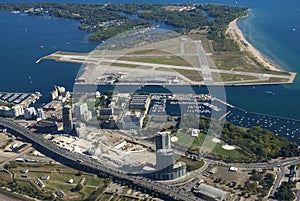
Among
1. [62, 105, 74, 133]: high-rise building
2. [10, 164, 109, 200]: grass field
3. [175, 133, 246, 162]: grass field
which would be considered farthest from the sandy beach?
[10, 164, 109, 200]: grass field

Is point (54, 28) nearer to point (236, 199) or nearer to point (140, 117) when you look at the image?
point (140, 117)

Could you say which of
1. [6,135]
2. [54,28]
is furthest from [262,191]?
[54,28]

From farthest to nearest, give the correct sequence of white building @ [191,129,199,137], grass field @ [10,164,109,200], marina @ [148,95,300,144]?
1. marina @ [148,95,300,144]
2. white building @ [191,129,199,137]
3. grass field @ [10,164,109,200]

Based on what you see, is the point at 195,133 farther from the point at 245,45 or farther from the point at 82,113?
the point at 245,45

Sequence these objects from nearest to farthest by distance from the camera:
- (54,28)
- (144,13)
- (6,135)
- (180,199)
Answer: (180,199) < (6,135) < (54,28) < (144,13)

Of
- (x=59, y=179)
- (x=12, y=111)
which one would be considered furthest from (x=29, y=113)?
(x=59, y=179)

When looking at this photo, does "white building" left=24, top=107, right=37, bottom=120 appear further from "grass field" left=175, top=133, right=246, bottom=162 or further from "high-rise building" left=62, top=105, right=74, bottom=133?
"grass field" left=175, top=133, right=246, bottom=162

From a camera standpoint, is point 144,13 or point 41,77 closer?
point 41,77
